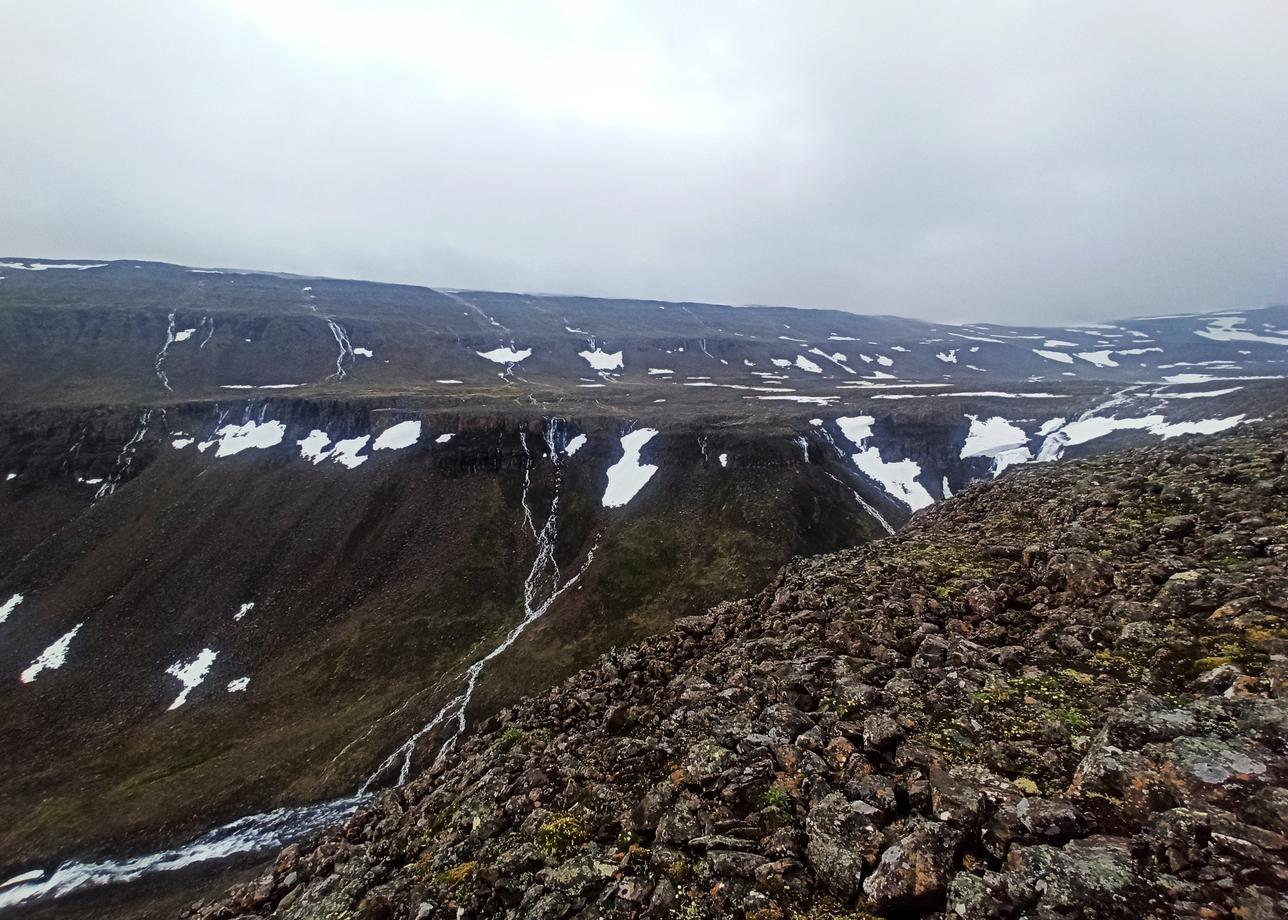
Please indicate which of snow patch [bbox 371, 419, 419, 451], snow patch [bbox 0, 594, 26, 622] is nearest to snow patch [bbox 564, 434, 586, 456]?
snow patch [bbox 371, 419, 419, 451]

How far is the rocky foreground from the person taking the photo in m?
7.09

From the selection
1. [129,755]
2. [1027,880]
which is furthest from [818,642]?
[129,755]

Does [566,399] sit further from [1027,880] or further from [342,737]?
[1027,880]

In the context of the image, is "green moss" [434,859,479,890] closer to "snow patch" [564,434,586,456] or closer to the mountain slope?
the mountain slope

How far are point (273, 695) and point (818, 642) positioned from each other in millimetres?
57744

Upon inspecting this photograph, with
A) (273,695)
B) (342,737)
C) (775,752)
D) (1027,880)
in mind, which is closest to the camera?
(1027,880)

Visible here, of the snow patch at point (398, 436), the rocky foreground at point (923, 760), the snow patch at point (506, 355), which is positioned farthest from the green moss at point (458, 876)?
the snow patch at point (506, 355)

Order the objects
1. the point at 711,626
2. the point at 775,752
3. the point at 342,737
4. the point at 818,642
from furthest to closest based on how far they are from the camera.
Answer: the point at 342,737 → the point at 711,626 → the point at 818,642 → the point at 775,752

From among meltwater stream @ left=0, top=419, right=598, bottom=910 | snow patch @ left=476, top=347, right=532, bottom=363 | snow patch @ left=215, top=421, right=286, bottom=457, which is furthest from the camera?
snow patch @ left=476, top=347, right=532, bottom=363

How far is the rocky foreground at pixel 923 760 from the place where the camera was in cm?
709

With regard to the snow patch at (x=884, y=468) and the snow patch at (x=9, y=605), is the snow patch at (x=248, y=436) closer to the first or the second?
the snow patch at (x=9, y=605)

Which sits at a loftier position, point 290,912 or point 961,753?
point 961,753

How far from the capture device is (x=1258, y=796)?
6.77 meters

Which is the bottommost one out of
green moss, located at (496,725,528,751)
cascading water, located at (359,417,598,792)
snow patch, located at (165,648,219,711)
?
snow patch, located at (165,648,219,711)
